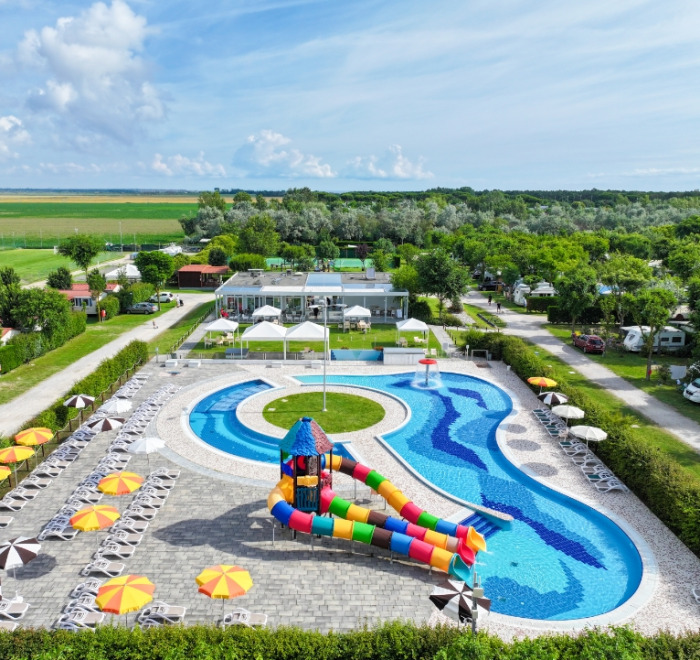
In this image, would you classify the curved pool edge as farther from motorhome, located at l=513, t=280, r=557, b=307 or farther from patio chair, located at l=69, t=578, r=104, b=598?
motorhome, located at l=513, t=280, r=557, b=307

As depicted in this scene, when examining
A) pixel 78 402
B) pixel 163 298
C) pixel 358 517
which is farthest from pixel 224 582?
pixel 163 298

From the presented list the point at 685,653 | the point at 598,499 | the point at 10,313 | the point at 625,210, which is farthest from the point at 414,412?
the point at 625,210

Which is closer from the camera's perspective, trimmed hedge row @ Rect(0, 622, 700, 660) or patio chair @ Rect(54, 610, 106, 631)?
A: trimmed hedge row @ Rect(0, 622, 700, 660)

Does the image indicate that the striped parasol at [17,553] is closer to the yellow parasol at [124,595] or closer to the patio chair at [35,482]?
the yellow parasol at [124,595]

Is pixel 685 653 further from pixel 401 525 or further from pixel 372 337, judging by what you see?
pixel 372 337

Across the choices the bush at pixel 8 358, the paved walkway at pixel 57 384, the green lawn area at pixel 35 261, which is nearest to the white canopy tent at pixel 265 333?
the paved walkway at pixel 57 384

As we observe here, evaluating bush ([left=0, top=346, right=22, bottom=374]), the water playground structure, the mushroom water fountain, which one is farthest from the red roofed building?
the water playground structure

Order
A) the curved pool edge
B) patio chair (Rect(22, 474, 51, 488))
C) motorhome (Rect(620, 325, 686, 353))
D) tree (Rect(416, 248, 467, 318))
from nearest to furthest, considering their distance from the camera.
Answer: the curved pool edge → patio chair (Rect(22, 474, 51, 488)) → motorhome (Rect(620, 325, 686, 353)) → tree (Rect(416, 248, 467, 318))
